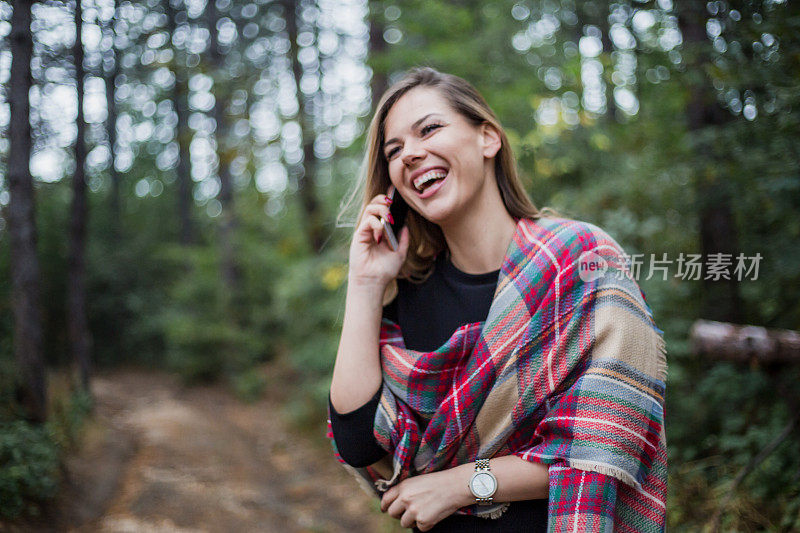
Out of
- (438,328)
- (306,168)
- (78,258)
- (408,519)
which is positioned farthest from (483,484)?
(306,168)

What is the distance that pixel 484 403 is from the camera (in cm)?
157

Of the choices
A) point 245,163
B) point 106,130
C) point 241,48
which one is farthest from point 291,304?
point 106,130

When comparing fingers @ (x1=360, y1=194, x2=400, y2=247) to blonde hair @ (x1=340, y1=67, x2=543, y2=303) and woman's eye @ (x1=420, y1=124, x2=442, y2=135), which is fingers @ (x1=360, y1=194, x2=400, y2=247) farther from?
woman's eye @ (x1=420, y1=124, x2=442, y2=135)

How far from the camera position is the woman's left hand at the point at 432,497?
157cm

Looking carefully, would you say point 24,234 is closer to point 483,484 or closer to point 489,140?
point 489,140

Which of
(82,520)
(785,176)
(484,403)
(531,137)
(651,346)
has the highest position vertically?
(531,137)

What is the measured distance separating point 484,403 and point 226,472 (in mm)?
4692

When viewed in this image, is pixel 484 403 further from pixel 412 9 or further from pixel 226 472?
pixel 412 9

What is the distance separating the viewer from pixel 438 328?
1.79 meters

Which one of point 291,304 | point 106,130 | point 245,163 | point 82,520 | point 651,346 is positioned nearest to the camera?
point 651,346

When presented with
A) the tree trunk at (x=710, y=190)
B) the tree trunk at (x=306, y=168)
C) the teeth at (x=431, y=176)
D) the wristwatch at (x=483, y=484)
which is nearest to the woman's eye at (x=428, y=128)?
the teeth at (x=431, y=176)

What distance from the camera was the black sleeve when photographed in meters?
1.67

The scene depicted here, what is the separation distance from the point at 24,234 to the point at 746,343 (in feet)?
15.5

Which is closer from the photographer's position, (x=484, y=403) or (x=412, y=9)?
(x=484, y=403)
